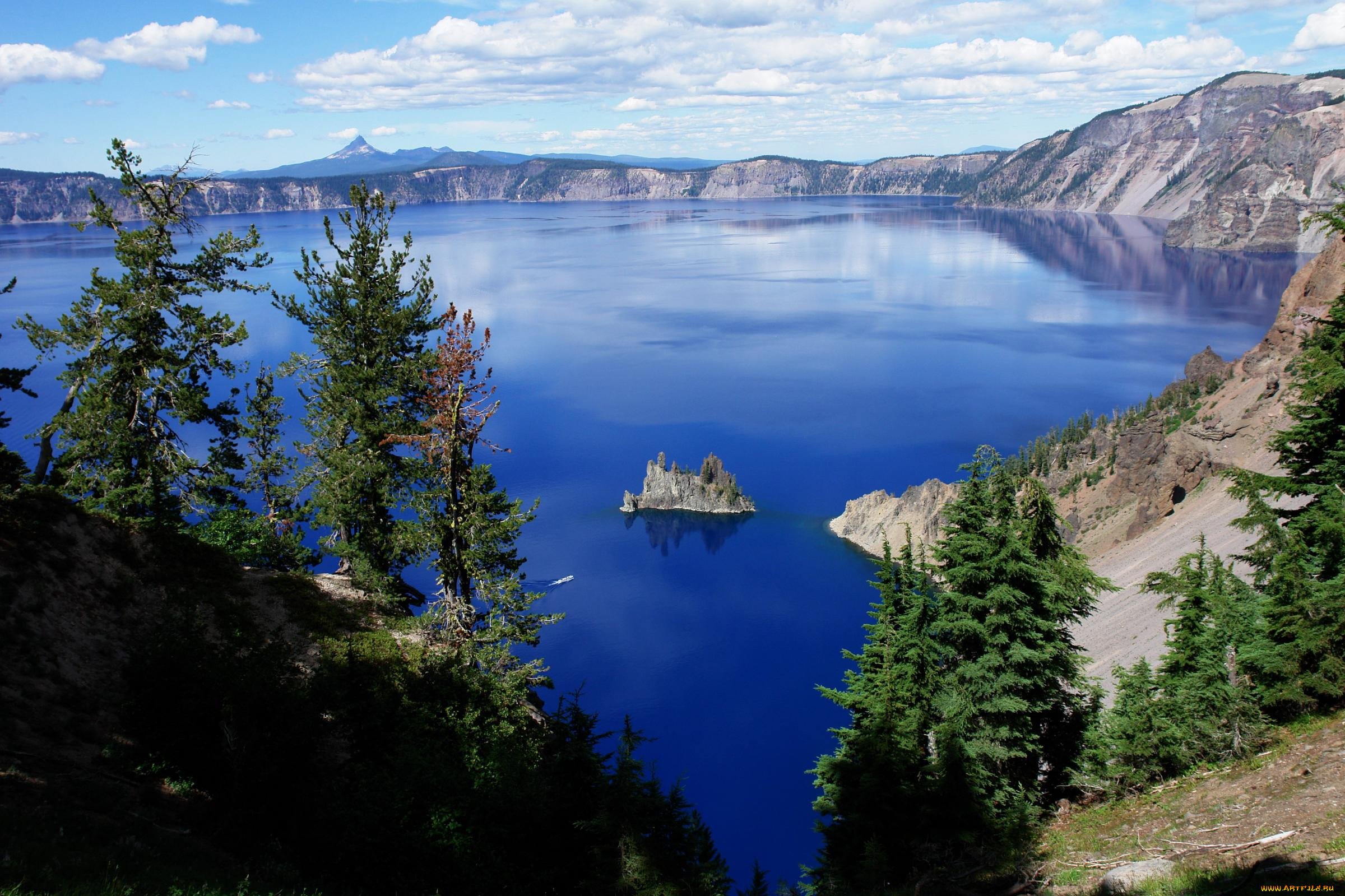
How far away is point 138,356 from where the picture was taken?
73.2 feet

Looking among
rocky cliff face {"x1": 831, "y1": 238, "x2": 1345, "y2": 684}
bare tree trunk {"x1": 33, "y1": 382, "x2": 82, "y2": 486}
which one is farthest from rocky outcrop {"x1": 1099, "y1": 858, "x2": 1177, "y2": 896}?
rocky cliff face {"x1": 831, "y1": 238, "x2": 1345, "y2": 684}

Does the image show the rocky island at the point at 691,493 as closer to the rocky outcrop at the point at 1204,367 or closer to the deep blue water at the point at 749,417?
the deep blue water at the point at 749,417

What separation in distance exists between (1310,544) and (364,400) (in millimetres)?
23508

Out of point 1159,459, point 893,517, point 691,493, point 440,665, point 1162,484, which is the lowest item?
point 691,493

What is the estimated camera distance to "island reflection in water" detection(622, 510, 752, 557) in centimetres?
6391

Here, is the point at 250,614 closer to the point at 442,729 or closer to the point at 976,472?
the point at 442,729

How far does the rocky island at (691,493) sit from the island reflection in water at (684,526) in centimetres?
47

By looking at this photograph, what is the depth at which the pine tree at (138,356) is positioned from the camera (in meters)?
21.6

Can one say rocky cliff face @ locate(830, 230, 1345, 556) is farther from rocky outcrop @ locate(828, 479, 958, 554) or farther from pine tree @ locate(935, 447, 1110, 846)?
pine tree @ locate(935, 447, 1110, 846)

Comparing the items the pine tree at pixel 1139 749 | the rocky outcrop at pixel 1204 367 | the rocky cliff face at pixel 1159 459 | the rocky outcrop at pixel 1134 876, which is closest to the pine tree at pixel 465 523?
the pine tree at pixel 1139 749

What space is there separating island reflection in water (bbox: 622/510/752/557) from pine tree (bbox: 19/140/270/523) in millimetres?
42620

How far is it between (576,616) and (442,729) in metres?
34.9

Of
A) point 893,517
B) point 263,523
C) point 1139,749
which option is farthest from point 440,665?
point 893,517

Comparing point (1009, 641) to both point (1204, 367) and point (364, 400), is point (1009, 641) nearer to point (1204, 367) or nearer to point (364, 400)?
point (364, 400)
